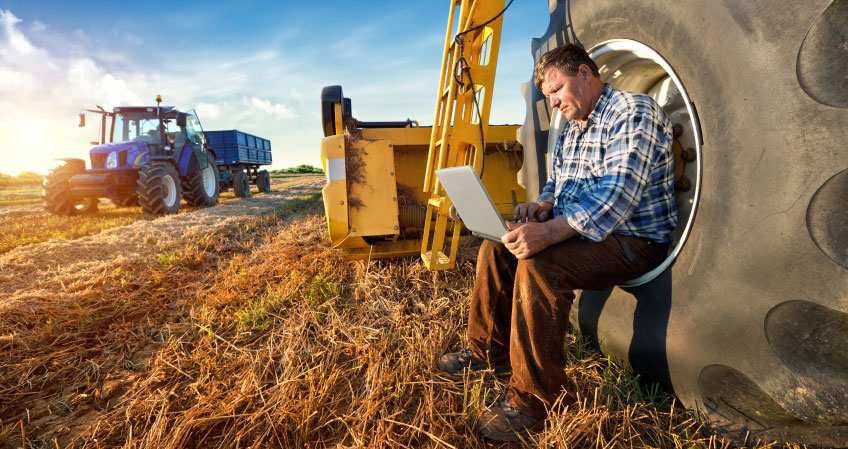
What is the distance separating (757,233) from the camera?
3.84 ft

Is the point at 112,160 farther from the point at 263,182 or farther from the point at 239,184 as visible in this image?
the point at 263,182

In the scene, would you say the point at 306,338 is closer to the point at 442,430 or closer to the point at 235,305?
the point at 235,305

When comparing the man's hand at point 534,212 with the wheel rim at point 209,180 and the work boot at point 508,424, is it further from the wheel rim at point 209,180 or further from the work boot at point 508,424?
the wheel rim at point 209,180

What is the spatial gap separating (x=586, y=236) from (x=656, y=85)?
105 cm

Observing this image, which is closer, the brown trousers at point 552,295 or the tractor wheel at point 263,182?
the brown trousers at point 552,295

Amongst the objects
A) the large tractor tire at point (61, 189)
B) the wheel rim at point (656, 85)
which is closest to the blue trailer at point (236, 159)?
the large tractor tire at point (61, 189)

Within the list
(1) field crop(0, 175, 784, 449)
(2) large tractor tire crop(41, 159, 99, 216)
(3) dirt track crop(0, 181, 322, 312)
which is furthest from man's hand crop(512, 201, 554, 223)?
(2) large tractor tire crop(41, 159, 99, 216)

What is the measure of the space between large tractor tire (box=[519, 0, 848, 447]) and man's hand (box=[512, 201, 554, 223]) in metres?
0.50

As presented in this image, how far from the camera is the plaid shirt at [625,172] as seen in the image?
1412 millimetres

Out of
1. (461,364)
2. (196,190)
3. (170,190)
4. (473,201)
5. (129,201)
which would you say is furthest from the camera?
(196,190)

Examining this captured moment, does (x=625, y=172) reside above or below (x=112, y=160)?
below

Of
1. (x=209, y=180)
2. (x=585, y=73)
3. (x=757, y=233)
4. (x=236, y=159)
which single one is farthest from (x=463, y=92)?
(x=236, y=159)

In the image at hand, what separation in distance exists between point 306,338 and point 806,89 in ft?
7.32

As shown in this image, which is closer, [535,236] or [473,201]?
[535,236]
